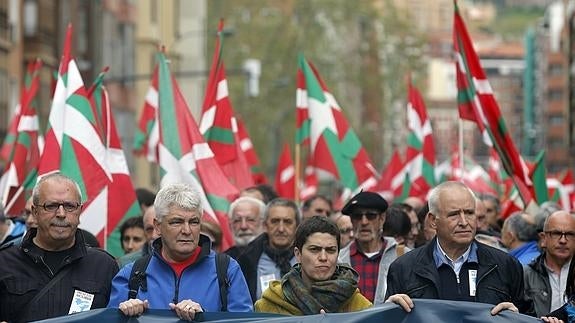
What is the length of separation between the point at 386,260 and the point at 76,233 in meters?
3.02

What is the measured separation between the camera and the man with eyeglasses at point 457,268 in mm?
9578

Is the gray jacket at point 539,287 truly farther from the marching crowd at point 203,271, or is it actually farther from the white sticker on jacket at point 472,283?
the white sticker on jacket at point 472,283

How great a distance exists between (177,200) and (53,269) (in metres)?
0.72

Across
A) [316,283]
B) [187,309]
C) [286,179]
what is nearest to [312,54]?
[286,179]

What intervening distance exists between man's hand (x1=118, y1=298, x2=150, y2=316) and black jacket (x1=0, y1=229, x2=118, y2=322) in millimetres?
497

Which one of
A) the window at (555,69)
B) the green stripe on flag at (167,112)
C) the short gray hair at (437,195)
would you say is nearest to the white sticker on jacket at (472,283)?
the short gray hair at (437,195)

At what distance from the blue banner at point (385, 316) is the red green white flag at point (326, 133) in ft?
35.9

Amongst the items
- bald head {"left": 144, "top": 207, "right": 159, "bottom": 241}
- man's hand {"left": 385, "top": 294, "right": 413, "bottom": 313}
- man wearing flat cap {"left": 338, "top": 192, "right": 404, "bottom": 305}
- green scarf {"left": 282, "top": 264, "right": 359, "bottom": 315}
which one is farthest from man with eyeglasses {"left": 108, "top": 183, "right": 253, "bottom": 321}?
bald head {"left": 144, "top": 207, "right": 159, "bottom": 241}

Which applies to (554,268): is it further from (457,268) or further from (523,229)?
(523,229)

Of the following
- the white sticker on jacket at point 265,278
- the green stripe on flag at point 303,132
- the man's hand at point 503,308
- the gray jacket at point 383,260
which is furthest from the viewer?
the green stripe on flag at point 303,132

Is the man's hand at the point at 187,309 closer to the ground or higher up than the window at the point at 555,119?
higher up

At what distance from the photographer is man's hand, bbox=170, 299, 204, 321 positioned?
8922 mm

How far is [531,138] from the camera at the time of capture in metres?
145

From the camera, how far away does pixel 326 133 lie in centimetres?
2077
